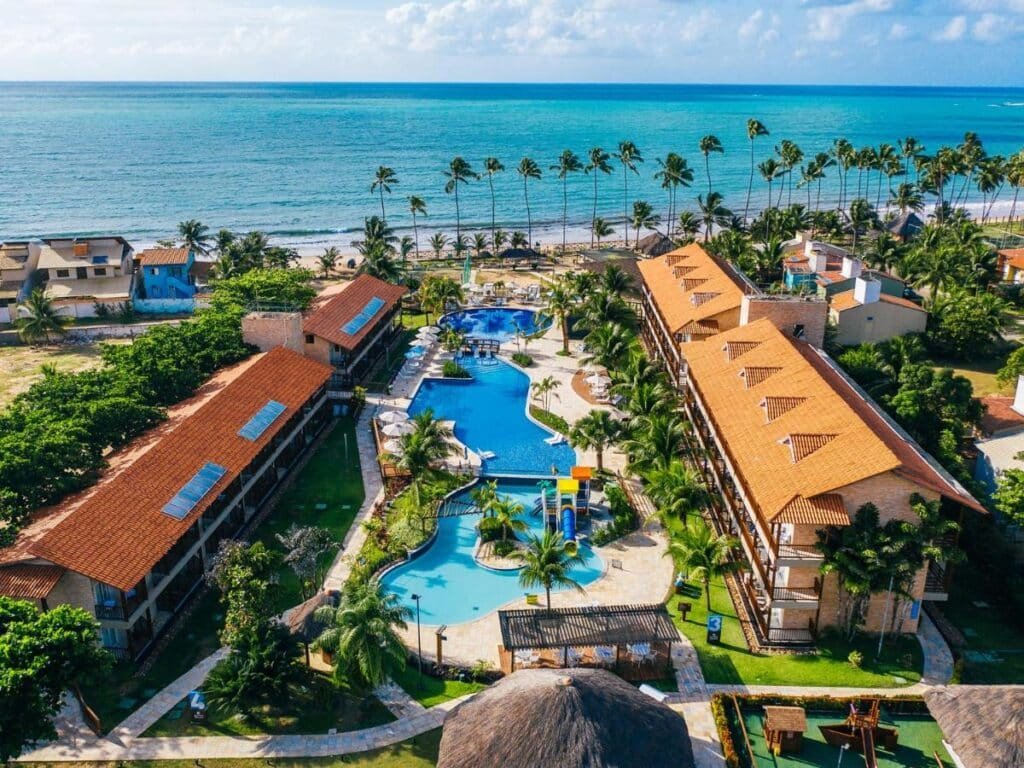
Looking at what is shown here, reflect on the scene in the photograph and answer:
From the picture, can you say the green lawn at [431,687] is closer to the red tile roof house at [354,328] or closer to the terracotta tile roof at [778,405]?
the terracotta tile roof at [778,405]

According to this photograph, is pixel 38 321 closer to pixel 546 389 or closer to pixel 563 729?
pixel 546 389

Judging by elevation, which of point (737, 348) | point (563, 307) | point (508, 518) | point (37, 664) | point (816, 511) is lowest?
point (508, 518)

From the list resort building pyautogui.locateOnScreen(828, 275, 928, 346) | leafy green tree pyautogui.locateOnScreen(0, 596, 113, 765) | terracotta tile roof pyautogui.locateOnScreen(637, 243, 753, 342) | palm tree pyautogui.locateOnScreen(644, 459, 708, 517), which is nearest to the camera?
leafy green tree pyautogui.locateOnScreen(0, 596, 113, 765)

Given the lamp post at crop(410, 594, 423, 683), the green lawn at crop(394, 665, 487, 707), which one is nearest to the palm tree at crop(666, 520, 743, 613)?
the green lawn at crop(394, 665, 487, 707)

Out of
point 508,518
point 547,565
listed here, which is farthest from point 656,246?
point 547,565

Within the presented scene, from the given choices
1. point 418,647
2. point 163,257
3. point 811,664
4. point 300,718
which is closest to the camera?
point 300,718

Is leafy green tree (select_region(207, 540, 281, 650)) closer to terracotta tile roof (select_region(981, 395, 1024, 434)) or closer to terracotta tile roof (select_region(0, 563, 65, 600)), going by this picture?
terracotta tile roof (select_region(0, 563, 65, 600))
